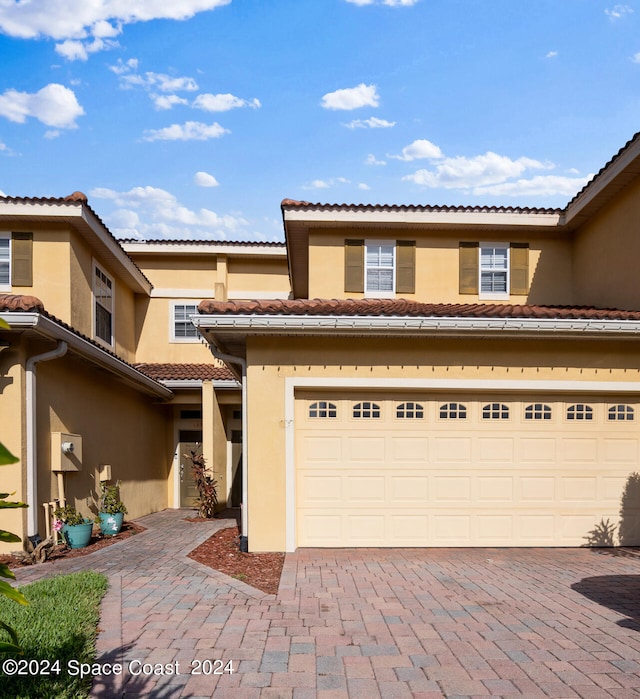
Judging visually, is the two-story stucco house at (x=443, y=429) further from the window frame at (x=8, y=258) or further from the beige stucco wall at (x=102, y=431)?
the window frame at (x=8, y=258)

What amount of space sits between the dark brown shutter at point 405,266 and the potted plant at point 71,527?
7475 mm

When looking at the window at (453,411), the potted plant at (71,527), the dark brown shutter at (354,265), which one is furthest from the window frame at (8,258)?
the window at (453,411)

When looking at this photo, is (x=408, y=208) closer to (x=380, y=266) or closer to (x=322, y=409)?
(x=380, y=266)

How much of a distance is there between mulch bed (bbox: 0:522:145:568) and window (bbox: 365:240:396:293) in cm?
681

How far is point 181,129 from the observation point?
23.4 meters

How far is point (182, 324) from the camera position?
51.9 feet

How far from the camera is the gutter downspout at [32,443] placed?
309 inches

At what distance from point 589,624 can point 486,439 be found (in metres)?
3.59

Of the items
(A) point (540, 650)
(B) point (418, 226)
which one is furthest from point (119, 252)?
(A) point (540, 650)

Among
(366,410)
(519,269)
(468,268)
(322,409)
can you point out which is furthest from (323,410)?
(519,269)

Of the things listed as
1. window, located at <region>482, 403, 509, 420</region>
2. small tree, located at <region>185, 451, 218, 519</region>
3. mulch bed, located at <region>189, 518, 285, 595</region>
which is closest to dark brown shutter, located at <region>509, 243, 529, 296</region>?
window, located at <region>482, 403, 509, 420</region>

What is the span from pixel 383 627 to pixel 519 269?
29.6ft

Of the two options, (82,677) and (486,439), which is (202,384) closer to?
(486,439)

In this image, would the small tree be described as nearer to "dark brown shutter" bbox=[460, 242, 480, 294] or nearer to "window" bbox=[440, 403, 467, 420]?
"window" bbox=[440, 403, 467, 420]
